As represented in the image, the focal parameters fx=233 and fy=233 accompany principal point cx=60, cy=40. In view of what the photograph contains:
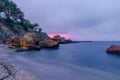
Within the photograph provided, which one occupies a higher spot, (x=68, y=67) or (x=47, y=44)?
(x=47, y=44)

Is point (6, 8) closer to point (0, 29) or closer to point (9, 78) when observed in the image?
point (0, 29)

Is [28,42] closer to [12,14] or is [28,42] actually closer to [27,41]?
[27,41]

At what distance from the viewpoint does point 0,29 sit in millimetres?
89438

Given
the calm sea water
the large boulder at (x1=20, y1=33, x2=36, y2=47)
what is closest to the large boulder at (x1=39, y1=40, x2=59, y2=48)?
the large boulder at (x1=20, y1=33, x2=36, y2=47)

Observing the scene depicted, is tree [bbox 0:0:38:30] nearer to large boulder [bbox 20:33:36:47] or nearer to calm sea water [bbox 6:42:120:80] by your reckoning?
large boulder [bbox 20:33:36:47]

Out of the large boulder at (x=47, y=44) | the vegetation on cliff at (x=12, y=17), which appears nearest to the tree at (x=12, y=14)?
the vegetation on cliff at (x=12, y=17)

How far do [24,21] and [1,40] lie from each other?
30058mm

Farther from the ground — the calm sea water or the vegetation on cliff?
the vegetation on cliff

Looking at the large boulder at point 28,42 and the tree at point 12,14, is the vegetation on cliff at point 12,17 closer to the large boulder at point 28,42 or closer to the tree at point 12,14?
the tree at point 12,14

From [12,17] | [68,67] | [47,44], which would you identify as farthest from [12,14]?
[68,67]

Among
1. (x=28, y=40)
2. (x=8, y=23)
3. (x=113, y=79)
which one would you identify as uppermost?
(x=8, y=23)

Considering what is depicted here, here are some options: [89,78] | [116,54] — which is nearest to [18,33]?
[116,54]

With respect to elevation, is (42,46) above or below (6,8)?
below

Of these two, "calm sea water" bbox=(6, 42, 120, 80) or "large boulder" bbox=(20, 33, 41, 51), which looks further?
"large boulder" bbox=(20, 33, 41, 51)
